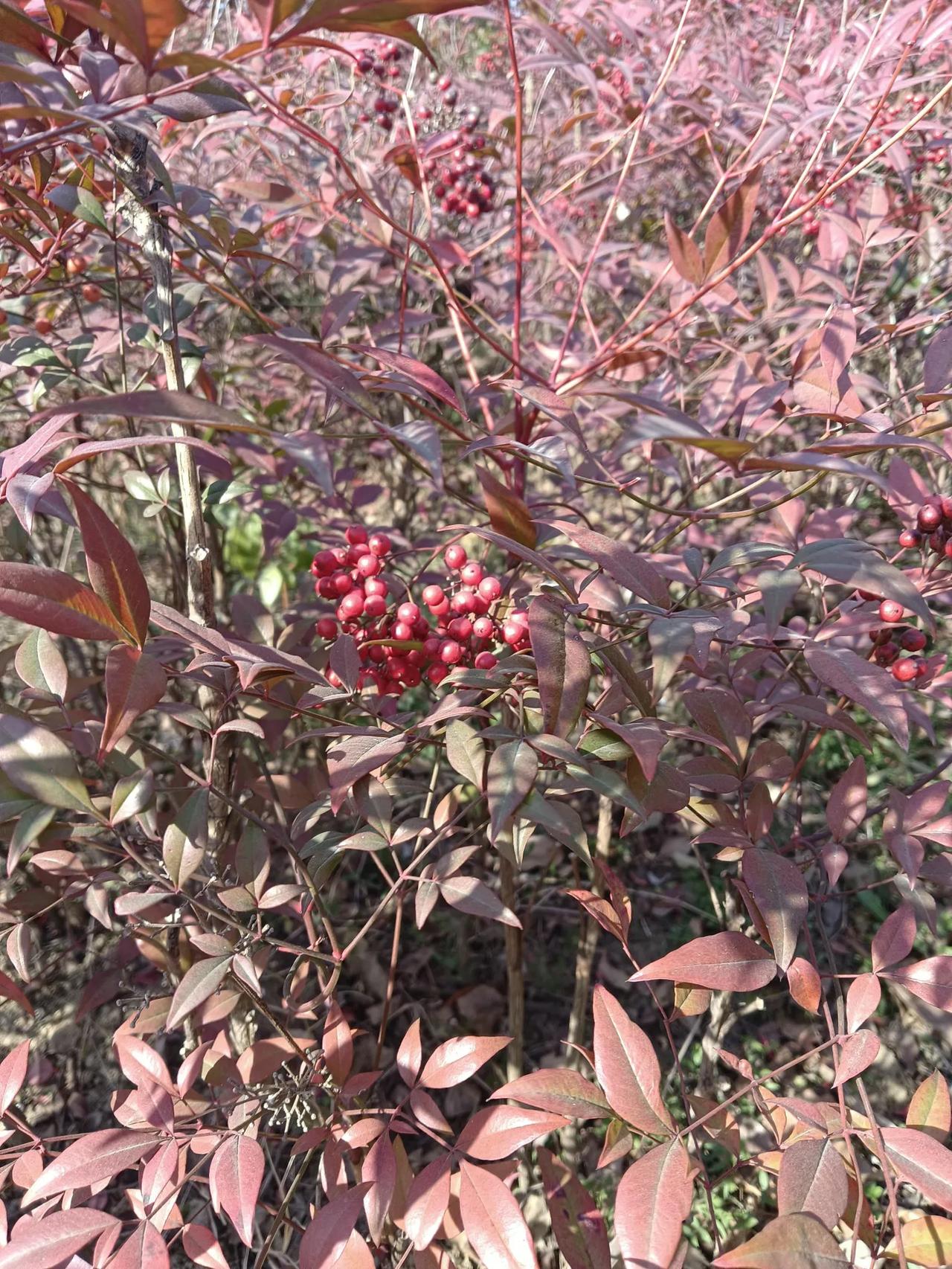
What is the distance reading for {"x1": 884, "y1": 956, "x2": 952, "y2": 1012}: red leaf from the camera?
83 cm

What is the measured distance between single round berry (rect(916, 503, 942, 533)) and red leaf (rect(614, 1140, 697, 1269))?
2.50 ft

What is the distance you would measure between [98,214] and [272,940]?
3.36 ft

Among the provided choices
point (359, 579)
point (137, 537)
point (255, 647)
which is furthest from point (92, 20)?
point (137, 537)

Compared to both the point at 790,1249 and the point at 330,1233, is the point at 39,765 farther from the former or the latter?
the point at 790,1249

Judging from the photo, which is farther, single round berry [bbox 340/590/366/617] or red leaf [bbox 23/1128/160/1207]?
single round berry [bbox 340/590/366/617]

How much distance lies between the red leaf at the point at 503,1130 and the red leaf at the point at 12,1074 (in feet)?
1.72

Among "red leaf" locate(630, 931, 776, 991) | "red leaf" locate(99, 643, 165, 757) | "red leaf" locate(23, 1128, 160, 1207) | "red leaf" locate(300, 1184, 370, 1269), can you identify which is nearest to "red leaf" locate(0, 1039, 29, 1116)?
"red leaf" locate(23, 1128, 160, 1207)

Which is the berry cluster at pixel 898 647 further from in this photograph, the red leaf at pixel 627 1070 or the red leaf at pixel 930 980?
the red leaf at pixel 627 1070

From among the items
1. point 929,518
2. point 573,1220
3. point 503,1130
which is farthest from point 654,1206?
point 929,518

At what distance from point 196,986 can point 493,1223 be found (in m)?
0.40

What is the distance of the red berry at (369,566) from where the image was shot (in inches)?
41.8

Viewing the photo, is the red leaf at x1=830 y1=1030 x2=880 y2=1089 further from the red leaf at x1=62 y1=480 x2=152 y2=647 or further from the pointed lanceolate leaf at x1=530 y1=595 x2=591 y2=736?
the red leaf at x1=62 y1=480 x2=152 y2=647

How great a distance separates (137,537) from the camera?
339 cm

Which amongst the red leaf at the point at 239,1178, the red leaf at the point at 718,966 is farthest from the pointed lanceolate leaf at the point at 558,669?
the red leaf at the point at 239,1178
